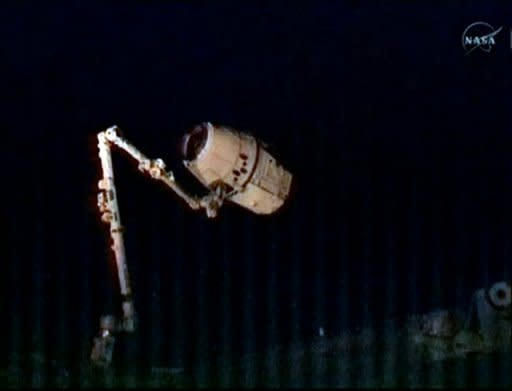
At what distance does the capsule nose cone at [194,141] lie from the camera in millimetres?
4941

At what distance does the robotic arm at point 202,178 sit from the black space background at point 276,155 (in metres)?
0.13

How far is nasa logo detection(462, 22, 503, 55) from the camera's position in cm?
508

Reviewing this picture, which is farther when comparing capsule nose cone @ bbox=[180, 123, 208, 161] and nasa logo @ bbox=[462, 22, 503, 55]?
nasa logo @ bbox=[462, 22, 503, 55]

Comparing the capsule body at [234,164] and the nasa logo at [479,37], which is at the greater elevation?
the nasa logo at [479,37]

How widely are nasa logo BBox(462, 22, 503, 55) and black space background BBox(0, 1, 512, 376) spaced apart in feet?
0.09

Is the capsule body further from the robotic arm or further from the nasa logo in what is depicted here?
the nasa logo

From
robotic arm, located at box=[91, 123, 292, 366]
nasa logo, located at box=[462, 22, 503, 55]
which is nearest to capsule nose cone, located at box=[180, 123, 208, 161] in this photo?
robotic arm, located at box=[91, 123, 292, 366]

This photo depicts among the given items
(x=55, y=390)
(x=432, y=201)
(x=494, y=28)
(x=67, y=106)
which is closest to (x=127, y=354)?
(x=55, y=390)

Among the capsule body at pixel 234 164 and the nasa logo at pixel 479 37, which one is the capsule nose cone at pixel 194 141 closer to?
the capsule body at pixel 234 164

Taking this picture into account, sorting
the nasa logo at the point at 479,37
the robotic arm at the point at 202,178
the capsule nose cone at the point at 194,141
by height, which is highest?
the nasa logo at the point at 479,37

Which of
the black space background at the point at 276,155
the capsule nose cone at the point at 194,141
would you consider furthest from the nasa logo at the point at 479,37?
the capsule nose cone at the point at 194,141

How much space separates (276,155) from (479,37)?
2.98 feet

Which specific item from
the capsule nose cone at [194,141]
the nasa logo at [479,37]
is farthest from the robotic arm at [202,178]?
the nasa logo at [479,37]

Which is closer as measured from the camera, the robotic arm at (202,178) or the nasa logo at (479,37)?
the robotic arm at (202,178)
